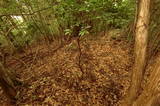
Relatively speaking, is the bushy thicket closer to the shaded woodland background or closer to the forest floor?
the shaded woodland background

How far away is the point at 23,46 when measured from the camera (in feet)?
22.5

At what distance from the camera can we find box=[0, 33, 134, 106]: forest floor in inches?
129

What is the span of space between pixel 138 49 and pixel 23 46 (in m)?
6.27

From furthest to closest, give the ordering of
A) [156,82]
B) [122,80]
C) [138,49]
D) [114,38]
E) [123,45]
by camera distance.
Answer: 1. [114,38]
2. [123,45]
3. [122,80]
4. [138,49]
5. [156,82]

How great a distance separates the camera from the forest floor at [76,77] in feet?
10.7

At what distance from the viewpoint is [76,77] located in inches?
148

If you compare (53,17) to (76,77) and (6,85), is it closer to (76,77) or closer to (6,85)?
(76,77)

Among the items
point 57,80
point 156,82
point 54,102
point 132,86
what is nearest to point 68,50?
point 57,80

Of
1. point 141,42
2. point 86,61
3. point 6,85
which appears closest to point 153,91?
point 141,42

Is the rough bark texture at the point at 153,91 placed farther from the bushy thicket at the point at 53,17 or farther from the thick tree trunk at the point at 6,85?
the thick tree trunk at the point at 6,85

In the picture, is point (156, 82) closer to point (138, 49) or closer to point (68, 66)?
point (138, 49)

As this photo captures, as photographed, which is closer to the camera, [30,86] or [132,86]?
[132,86]

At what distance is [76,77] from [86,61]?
0.81m

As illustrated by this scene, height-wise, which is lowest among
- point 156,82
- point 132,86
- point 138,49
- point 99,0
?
point 132,86
